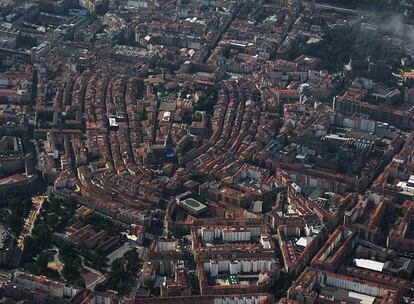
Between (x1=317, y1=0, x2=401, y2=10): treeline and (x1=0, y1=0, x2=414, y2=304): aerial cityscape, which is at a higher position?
(x1=317, y1=0, x2=401, y2=10): treeline

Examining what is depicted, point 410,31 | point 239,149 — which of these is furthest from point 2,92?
point 410,31

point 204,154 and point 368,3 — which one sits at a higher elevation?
point 368,3

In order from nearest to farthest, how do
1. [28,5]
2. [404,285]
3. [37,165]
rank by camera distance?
1. [404,285]
2. [37,165]
3. [28,5]

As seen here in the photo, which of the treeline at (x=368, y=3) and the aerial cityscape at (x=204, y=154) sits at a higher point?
the treeline at (x=368, y=3)

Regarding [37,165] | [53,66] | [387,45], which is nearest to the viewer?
[37,165]

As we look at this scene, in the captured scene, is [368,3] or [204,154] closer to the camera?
[204,154]

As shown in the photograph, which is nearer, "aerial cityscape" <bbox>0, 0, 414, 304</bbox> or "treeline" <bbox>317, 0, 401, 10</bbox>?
"aerial cityscape" <bbox>0, 0, 414, 304</bbox>

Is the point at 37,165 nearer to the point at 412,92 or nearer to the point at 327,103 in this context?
the point at 327,103

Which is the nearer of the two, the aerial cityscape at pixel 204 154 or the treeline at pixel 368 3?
the aerial cityscape at pixel 204 154
